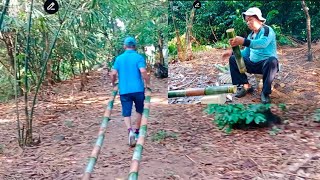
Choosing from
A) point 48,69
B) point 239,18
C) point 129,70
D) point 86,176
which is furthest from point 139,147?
point 48,69

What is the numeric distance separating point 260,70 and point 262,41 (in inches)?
9.1

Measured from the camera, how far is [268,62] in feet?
10.8

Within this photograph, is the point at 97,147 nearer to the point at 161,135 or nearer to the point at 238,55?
the point at 161,135

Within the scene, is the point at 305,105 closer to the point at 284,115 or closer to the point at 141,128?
the point at 284,115

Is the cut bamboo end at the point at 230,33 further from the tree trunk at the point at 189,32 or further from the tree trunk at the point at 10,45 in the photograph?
the tree trunk at the point at 10,45

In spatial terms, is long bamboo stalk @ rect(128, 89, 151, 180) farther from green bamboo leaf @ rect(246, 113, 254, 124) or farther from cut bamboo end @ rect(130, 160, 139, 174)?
green bamboo leaf @ rect(246, 113, 254, 124)

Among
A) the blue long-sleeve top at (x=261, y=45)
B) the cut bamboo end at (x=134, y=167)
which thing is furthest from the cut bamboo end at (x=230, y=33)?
the cut bamboo end at (x=134, y=167)

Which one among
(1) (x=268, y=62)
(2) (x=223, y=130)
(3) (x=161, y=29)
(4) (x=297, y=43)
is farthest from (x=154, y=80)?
(4) (x=297, y=43)

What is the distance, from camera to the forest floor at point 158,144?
2652 mm

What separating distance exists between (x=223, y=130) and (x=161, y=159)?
67 centimetres

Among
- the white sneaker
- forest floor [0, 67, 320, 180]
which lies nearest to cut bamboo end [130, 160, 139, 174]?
forest floor [0, 67, 320, 180]

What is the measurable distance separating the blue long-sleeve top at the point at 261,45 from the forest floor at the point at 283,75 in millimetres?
119

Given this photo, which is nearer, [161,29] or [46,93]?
[161,29]

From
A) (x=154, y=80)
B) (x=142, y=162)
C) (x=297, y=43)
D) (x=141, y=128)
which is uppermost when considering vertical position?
(x=297, y=43)
